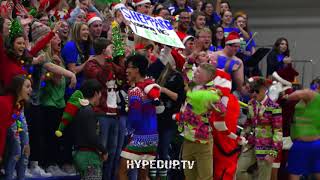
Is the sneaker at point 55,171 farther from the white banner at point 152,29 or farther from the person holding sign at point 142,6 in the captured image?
the person holding sign at point 142,6

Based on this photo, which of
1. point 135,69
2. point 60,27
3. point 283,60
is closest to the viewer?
point 135,69

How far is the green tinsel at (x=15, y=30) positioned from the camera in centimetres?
1055

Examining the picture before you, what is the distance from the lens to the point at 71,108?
35.6ft

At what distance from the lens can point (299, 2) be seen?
21906 mm

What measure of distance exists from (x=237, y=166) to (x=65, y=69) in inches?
115

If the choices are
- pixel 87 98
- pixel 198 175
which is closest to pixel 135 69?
pixel 87 98

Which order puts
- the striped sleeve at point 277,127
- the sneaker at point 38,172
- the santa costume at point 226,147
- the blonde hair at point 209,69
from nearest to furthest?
the blonde hair at point 209,69 → the sneaker at point 38,172 → the santa costume at point 226,147 → the striped sleeve at point 277,127

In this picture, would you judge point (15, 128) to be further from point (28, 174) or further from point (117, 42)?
point (117, 42)

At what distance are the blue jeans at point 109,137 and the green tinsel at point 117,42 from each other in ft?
3.51

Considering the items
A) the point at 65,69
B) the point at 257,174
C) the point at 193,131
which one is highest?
the point at 65,69

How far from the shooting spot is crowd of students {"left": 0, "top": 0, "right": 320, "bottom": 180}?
34.8 ft

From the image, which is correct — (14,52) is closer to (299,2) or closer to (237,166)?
(237,166)

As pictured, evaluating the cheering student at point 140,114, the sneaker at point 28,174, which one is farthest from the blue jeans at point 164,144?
the sneaker at point 28,174

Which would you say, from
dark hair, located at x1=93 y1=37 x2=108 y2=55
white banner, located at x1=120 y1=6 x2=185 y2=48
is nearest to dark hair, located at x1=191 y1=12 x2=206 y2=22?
white banner, located at x1=120 y1=6 x2=185 y2=48
